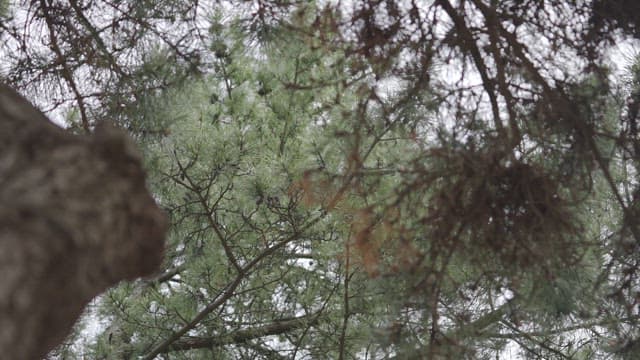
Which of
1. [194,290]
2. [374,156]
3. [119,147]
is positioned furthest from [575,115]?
[194,290]

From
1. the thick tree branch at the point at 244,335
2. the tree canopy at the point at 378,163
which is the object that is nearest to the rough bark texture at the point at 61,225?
the tree canopy at the point at 378,163

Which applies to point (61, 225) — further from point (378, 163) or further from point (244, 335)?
point (244, 335)

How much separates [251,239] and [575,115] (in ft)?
5.20

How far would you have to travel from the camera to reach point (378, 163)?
1866mm

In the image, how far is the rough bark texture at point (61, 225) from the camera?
91 cm

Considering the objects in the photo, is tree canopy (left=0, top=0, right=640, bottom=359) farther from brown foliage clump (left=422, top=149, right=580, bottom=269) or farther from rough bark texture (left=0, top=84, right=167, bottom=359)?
rough bark texture (left=0, top=84, right=167, bottom=359)

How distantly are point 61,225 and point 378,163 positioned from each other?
100cm

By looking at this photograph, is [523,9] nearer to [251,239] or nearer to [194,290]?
[251,239]

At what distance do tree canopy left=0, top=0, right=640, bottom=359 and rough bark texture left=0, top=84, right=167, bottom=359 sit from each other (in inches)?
11.3

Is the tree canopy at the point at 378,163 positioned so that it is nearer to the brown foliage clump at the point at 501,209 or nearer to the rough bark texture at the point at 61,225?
the brown foliage clump at the point at 501,209

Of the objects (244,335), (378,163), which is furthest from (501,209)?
(244,335)

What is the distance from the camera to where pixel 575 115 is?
1185 mm

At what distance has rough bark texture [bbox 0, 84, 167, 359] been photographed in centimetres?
91

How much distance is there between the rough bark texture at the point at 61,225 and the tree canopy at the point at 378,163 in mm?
287
